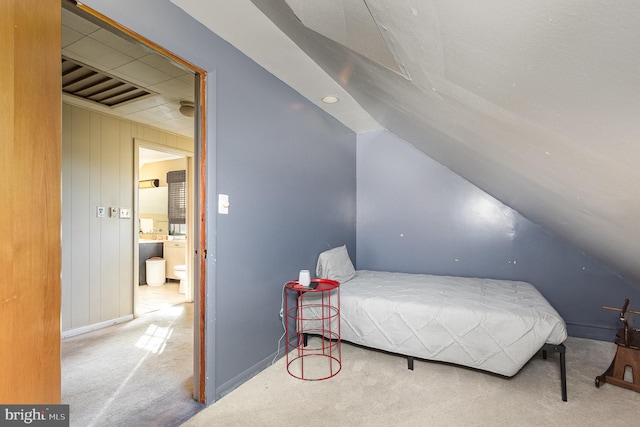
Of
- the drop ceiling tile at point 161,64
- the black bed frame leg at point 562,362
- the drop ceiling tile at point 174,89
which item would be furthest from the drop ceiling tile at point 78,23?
the black bed frame leg at point 562,362

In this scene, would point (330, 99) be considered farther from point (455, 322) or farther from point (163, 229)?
point (163, 229)

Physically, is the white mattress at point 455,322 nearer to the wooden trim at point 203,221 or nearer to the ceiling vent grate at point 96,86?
the wooden trim at point 203,221

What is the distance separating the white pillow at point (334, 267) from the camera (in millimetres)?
2998

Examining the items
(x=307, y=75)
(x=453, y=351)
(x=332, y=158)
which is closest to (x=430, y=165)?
(x=332, y=158)

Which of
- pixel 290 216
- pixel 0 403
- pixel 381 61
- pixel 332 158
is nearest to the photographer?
pixel 0 403

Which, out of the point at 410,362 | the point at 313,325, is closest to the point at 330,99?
the point at 313,325

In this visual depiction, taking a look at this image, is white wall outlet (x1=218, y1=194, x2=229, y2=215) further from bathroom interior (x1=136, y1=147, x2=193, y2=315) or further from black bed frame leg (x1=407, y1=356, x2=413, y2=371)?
bathroom interior (x1=136, y1=147, x2=193, y2=315)

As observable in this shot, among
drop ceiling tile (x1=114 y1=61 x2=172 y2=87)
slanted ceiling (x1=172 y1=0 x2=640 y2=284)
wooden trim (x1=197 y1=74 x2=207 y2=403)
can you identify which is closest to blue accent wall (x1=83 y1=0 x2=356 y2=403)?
wooden trim (x1=197 y1=74 x2=207 y2=403)

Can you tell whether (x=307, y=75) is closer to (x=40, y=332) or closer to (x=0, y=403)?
(x=40, y=332)

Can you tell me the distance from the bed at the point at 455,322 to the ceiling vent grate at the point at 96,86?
253 cm

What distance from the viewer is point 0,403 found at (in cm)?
101

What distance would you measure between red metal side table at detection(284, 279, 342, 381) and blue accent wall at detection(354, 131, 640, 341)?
156 centimetres

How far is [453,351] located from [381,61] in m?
2.06

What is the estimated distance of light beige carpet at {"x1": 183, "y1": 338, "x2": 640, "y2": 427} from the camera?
179 centimetres
